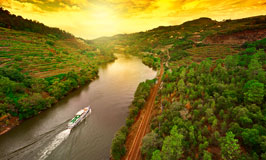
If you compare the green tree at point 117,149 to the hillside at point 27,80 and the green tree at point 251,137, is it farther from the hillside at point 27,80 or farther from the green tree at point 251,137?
the hillside at point 27,80

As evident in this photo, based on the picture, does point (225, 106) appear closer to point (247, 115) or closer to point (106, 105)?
point (247, 115)

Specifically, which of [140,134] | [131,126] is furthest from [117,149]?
[131,126]

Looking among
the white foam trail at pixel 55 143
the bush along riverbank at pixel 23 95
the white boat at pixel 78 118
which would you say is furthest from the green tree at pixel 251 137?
the bush along riverbank at pixel 23 95

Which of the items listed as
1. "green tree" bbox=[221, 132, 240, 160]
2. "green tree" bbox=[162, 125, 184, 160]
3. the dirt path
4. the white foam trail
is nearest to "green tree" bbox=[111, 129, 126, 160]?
the dirt path

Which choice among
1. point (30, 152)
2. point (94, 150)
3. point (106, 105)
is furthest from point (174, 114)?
point (30, 152)

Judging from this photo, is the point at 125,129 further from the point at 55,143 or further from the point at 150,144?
the point at 55,143

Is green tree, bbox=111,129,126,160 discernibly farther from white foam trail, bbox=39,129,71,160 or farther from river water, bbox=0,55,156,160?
white foam trail, bbox=39,129,71,160
